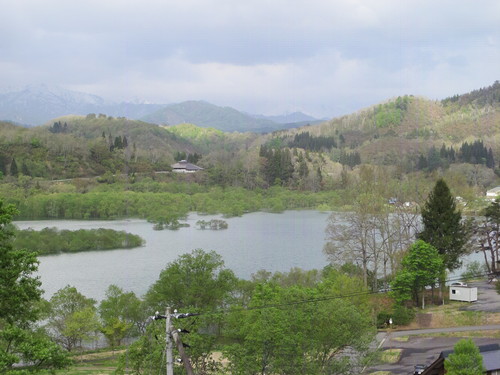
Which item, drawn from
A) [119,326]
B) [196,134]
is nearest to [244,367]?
[119,326]

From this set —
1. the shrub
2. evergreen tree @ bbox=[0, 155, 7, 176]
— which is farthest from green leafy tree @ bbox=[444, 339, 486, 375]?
evergreen tree @ bbox=[0, 155, 7, 176]

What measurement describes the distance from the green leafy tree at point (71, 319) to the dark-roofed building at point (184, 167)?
55.4 meters

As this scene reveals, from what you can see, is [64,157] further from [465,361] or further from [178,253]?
[465,361]

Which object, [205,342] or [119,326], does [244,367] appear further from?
[119,326]

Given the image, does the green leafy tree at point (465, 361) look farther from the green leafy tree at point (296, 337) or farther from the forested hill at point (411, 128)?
the forested hill at point (411, 128)

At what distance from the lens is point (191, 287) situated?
1720cm

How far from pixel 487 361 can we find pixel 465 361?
1447mm

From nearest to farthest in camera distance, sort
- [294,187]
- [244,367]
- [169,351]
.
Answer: [169,351] → [244,367] → [294,187]

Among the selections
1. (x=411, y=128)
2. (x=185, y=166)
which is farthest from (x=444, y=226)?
(x=411, y=128)

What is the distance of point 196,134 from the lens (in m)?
140

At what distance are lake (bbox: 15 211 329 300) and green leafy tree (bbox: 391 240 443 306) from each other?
8.77m

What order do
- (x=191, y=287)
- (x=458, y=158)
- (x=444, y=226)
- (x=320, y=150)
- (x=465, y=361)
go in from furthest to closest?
(x=320, y=150) → (x=458, y=158) → (x=444, y=226) → (x=191, y=287) → (x=465, y=361)

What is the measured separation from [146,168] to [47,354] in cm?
6554

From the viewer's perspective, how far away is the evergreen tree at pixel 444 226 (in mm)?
20812
